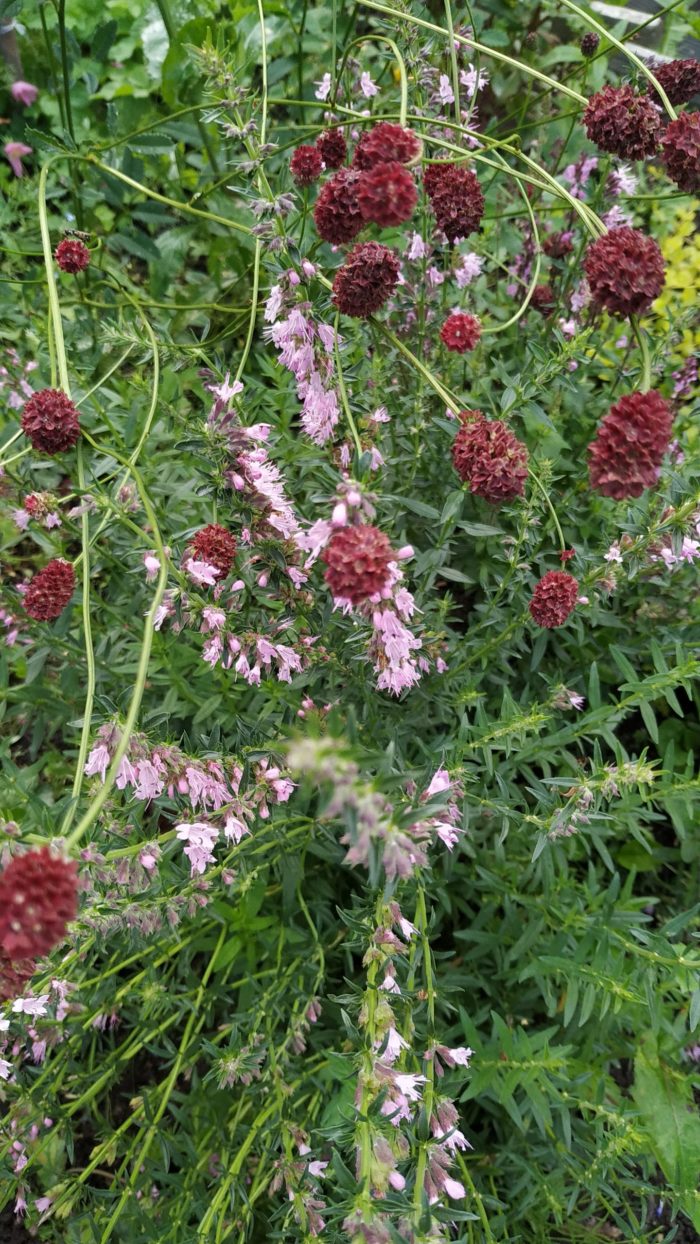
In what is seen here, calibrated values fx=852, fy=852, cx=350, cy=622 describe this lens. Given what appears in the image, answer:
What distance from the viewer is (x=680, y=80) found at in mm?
2420

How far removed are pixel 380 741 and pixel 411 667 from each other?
60cm

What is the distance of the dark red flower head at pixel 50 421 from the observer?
198 centimetres

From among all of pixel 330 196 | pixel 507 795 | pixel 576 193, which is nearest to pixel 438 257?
pixel 576 193

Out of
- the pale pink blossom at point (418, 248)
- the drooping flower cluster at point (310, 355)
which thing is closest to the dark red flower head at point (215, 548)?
the drooping flower cluster at point (310, 355)

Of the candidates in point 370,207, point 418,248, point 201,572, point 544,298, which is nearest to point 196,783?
point 201,572

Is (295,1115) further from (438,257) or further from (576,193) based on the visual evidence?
(576,193)

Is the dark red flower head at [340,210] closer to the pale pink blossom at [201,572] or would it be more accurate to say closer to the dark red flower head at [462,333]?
the dark red flower head at [462,333]

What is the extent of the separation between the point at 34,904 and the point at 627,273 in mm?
1585

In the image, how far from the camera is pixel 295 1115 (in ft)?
8.61

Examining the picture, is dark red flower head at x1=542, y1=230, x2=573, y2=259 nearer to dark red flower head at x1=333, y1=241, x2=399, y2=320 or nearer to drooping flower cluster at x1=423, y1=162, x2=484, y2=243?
drooping flower cluster at x1=423, y1=162, x2=484, y2=243

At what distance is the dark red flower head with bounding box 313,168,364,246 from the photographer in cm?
184

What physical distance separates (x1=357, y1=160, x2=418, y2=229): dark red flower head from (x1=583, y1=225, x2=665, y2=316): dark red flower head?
42 cm

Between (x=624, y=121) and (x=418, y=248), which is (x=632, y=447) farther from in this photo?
(x=418, y=248)

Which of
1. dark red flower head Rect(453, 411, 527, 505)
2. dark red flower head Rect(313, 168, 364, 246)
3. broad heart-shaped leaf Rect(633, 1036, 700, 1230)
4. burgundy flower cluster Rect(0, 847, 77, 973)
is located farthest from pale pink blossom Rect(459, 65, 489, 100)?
broad heart-shaped leaf Rect(633, 1036, 700, 1230)
